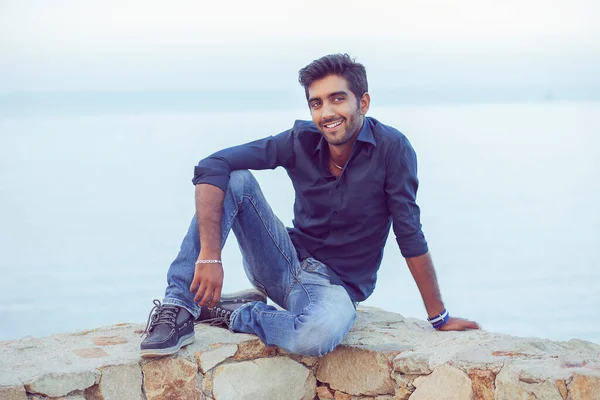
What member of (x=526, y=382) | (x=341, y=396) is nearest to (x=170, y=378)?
(x=341, y=396)

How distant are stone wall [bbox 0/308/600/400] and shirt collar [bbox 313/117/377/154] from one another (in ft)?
2.17

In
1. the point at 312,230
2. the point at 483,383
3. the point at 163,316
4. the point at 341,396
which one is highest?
the point at 312,230

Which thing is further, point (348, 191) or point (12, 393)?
point (348, 191)

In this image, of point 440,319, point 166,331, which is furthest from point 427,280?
point 166,331

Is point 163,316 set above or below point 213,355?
above

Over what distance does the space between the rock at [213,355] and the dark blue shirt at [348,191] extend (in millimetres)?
433

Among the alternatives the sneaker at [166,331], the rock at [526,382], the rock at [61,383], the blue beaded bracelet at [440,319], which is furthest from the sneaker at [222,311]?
the rock at [526,382]

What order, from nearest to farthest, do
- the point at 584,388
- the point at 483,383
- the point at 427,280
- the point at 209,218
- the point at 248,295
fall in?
the point at 584,388 → the point at 483,383 → the point at 209,218 → the point at 427,280 → the point at 248,295

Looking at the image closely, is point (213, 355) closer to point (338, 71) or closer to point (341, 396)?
point (341, 396)

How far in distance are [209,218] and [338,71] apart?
0.68 meters

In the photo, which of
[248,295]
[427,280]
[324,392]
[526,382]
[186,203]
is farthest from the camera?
[186,203]

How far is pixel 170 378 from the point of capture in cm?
281

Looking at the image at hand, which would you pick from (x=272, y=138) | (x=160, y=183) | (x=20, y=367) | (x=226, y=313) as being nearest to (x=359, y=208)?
(x=272, y=138)

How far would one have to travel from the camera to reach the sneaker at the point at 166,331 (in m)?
2.73
